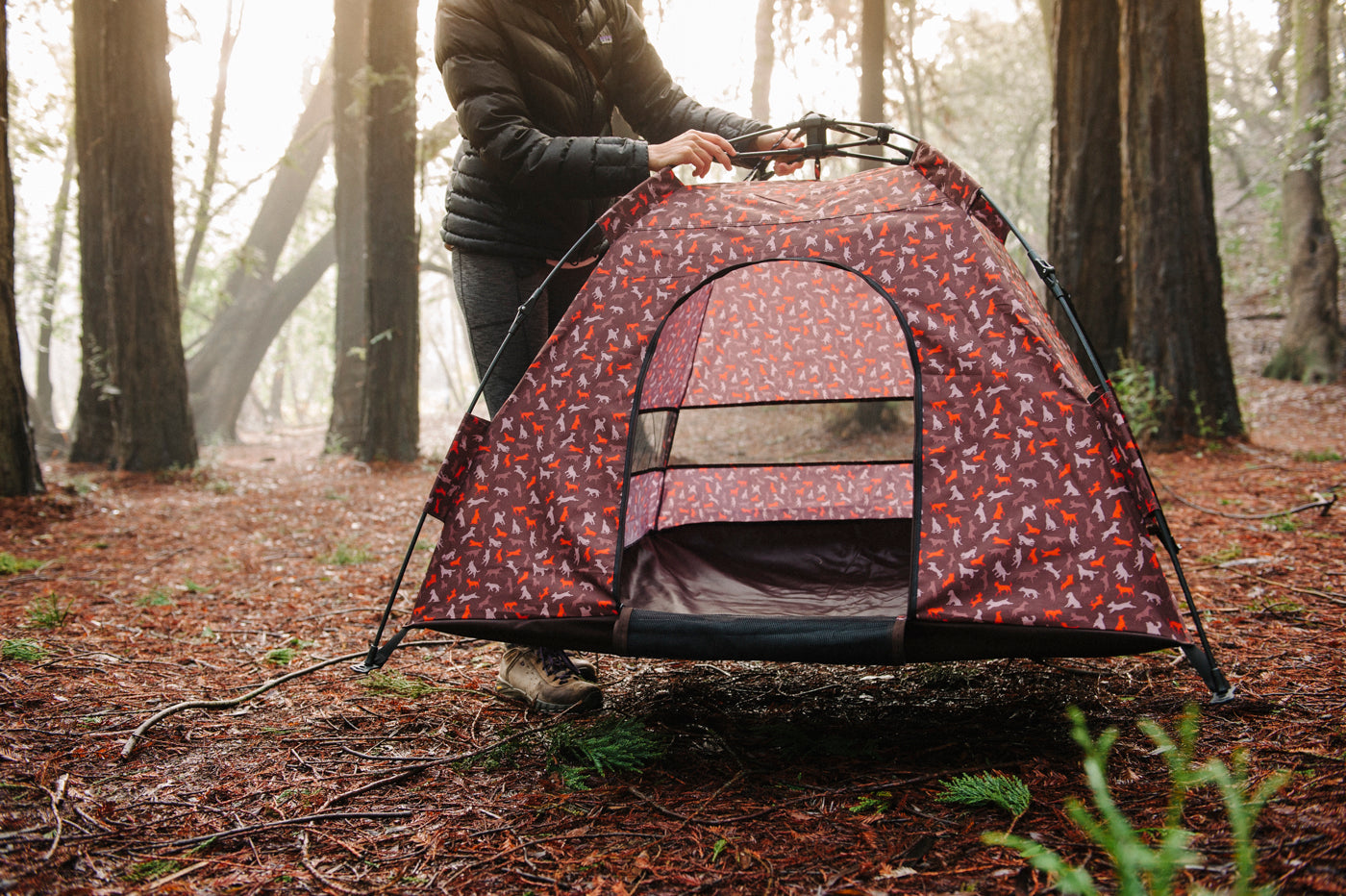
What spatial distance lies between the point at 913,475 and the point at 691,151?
3.06 ft

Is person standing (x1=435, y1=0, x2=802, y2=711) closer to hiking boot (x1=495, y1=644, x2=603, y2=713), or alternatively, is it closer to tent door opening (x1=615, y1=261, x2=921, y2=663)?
hiking boot (x1=495, y1=644, x2=603, y2=713)

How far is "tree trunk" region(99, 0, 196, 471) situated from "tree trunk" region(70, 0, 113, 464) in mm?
139

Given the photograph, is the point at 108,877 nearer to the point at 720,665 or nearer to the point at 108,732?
the point at 108,732

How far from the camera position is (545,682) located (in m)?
2.15

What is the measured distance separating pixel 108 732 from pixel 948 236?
2.26m

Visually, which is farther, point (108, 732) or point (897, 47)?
Answer: point (897, 47)

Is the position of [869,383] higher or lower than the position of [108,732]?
higher

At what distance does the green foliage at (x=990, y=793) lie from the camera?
1472 mm

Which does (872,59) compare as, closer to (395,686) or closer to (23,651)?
(395,686)

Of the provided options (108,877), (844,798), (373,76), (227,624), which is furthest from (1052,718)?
(373,76)

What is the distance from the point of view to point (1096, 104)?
5340 millimetres

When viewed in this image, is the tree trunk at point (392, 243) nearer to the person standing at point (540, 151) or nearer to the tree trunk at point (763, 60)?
the tree trunk at point (763, 60)

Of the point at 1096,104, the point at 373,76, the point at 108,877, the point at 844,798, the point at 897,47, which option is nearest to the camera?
the point at 108,877

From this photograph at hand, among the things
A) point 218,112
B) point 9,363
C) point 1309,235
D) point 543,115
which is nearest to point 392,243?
point 9,363
